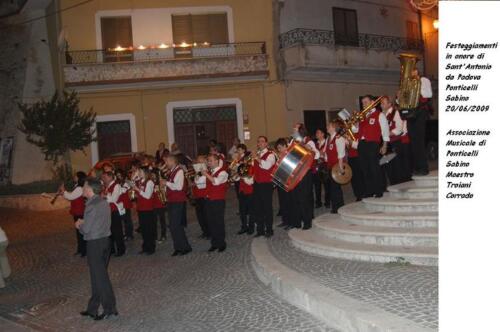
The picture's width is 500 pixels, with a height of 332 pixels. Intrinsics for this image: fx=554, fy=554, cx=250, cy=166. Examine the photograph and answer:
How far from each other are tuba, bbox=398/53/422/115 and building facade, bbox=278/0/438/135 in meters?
13.2

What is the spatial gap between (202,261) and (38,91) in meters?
17.9

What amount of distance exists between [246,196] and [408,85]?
13.0 feet

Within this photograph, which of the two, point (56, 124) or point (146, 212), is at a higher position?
point (56, 124)

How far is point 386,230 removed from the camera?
26.5 ft

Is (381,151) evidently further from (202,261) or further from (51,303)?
(51,303)

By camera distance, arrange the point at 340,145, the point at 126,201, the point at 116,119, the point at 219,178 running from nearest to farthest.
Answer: the point at 219,178 → the point at 340,145 → the point at 126,201 → the point at 116,119

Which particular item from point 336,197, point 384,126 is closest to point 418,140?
point 384,126

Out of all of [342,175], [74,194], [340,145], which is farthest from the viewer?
[74,194]

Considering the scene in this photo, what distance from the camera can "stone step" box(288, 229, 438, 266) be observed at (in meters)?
7.10

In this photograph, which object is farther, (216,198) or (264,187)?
(264,187)

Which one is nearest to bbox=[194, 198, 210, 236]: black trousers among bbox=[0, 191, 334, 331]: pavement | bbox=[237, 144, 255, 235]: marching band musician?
bbox=[0, 191, 334, 331]: pavement

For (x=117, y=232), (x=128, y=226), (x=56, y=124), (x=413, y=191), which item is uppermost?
(x=56, y=124)

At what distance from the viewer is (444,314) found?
348 centimetres

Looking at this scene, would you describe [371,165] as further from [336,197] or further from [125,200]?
[125,200]
